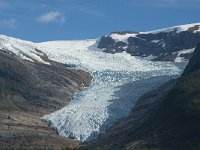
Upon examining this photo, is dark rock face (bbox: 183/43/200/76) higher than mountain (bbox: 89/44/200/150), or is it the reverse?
dark rock face (bbox: 183/43/200/76)

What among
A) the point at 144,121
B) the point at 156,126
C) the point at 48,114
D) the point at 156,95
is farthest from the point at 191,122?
the point at 48,114

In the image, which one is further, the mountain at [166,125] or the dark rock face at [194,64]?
the dark rock face at [194,64]

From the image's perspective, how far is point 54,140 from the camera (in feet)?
520

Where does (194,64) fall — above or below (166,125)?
above

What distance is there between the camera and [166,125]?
135125 mm

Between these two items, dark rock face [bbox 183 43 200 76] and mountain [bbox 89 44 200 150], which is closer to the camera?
mountain [bbox 89 44 200 150]

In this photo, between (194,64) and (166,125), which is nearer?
(166,125)

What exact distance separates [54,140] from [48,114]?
2824 cm

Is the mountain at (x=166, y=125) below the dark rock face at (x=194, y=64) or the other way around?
below

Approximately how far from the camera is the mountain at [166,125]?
12462 cm

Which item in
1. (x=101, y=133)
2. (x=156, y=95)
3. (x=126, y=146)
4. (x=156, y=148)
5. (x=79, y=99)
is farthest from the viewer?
(x=79, y=99)

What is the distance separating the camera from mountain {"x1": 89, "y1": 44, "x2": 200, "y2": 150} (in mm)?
124625

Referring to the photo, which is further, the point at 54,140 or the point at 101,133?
the point at 101,133

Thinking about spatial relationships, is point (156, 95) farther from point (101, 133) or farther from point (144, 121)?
point (144, 121)
